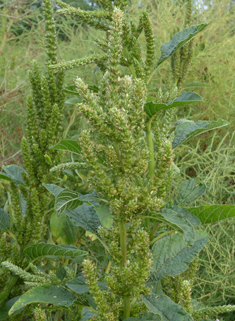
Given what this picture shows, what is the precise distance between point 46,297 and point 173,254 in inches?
11.8

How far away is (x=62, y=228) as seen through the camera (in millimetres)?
1226

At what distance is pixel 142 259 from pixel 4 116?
2.34 m

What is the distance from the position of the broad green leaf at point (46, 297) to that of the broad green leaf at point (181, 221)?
30 centimetres

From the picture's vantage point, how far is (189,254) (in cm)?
72

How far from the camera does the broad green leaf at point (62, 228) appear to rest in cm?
121

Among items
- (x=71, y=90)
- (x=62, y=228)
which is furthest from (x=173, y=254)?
(x=62, y=228)

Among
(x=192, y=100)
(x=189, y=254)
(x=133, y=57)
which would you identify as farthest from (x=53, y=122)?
(x=189, y=254)

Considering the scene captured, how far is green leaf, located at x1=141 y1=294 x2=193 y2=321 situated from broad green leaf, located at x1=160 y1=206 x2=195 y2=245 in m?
0.15

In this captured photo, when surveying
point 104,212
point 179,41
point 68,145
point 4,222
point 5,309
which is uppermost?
point 179,41

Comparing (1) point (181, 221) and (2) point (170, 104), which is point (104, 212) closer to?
(1) point (181, 221)

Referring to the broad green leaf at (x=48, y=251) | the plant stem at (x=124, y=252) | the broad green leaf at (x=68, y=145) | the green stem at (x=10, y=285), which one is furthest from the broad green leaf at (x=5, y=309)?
the broad green leaf at (x=68, y=145)

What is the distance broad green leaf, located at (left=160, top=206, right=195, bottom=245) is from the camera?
547 millimetres

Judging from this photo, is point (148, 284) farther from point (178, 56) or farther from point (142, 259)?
point (178, 56)

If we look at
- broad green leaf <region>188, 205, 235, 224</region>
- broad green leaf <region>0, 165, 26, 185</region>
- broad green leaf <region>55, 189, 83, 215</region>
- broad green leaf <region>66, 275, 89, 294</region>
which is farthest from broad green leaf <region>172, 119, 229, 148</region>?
broad green leaf <region>0, 165, 26, 185</region>
